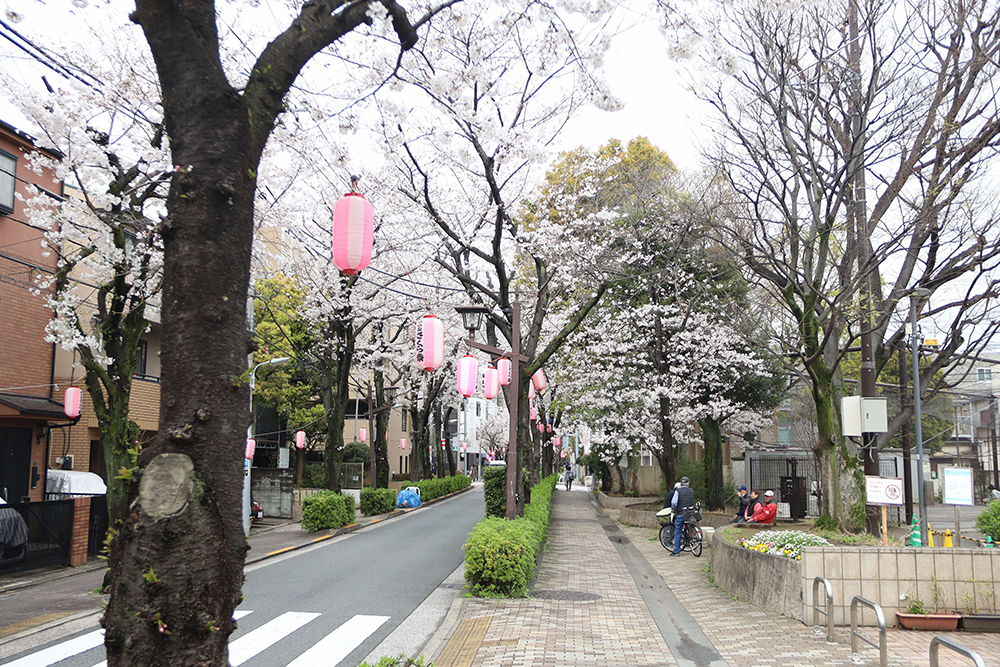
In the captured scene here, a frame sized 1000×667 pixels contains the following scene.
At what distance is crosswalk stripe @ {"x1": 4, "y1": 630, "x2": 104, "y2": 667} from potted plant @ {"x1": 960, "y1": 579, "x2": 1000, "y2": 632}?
10312 mm

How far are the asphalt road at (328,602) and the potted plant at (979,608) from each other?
6936 millimetres

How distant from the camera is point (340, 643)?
8.97 meters

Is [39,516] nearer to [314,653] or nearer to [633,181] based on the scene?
[314,653]

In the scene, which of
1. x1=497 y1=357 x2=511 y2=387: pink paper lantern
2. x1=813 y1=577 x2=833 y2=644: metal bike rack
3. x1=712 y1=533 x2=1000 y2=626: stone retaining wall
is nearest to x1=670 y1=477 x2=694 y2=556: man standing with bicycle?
x1=497 y1=357 x2=511 y2=387: pink paper lantern

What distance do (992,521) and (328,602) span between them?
1199cm

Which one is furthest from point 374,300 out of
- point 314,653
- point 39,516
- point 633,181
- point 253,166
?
point 253,166

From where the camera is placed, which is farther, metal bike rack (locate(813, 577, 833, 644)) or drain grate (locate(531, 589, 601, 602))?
drain grate (locate(531, 589, 601, 602))

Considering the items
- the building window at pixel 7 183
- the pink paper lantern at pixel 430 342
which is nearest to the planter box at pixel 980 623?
the pink paper lantern at pixel 430 342

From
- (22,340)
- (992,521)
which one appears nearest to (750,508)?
(992,521)

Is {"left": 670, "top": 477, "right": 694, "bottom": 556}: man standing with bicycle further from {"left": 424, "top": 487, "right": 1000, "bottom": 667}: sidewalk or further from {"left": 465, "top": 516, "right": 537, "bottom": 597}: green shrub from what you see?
{"left": 465, "top": 516, "right": 537, "bottom": 597}: green shrub

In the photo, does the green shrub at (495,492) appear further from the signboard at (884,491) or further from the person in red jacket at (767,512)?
the signboard at (884,491)

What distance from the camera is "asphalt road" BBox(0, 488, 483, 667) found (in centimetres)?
848

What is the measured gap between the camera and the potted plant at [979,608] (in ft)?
29.2

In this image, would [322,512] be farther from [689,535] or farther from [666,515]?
[689,535]
